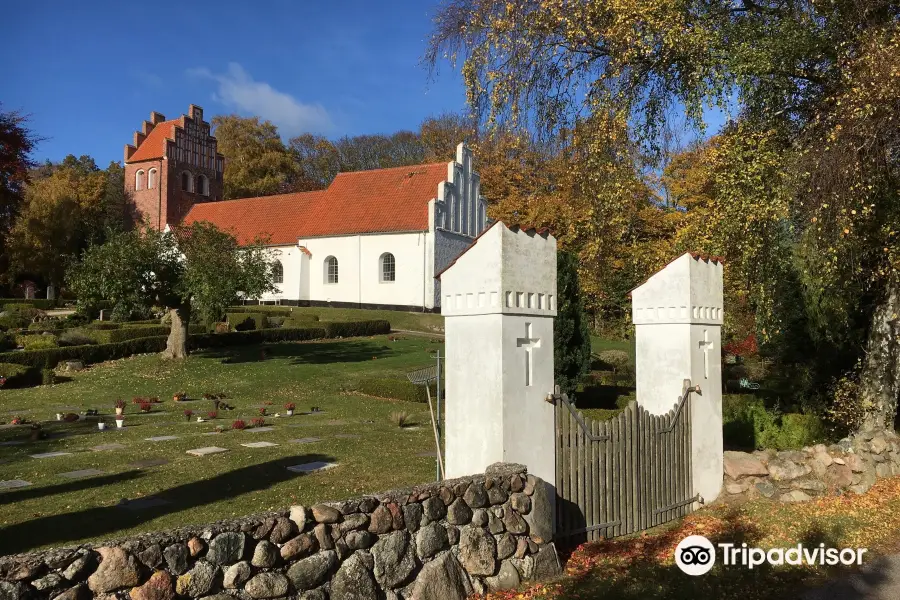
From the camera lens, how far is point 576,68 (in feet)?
34.0

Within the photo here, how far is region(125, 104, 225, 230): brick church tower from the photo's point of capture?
152ft

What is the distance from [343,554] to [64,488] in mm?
4987

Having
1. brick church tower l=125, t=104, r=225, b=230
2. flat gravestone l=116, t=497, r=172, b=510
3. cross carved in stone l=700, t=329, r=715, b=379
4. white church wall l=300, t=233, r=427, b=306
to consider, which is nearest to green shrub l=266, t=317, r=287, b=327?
white church wall l=300, t=233, r=427, b=306

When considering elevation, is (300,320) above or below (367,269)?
below

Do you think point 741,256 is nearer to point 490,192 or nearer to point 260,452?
point 260,452

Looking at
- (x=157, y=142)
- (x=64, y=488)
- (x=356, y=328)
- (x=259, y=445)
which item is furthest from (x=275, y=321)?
(x=157, y=142)

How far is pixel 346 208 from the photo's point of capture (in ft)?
128

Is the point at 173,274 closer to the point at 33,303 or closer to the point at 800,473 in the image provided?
the point at 800,473

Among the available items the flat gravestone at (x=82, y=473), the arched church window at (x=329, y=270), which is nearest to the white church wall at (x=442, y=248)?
the arched church window at (x=329, y=270)

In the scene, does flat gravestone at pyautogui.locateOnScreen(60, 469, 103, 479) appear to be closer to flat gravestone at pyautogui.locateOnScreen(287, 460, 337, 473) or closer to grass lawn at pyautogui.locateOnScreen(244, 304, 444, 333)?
flat gravestone at pyautogui.locateOnScreen(287, 460, 337, 473)

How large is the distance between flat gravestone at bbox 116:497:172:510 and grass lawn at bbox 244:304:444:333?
24044 millimetres

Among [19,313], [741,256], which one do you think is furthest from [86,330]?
[741,256]

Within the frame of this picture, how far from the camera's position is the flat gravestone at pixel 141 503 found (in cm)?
686

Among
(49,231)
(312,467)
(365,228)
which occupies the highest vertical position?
(49,231)
